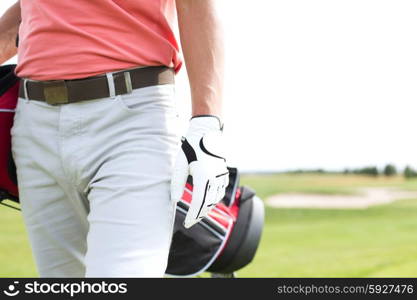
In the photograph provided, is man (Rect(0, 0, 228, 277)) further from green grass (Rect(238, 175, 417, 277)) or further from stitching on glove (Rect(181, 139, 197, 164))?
green grass (Rect(238, 175, 417, 277))

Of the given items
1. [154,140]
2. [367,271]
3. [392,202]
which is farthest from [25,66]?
[392,202]

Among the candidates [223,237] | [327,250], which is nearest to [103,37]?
[223,237]

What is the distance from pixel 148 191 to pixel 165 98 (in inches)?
11.9

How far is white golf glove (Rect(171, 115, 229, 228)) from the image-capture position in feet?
6.18

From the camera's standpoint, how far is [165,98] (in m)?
2.04

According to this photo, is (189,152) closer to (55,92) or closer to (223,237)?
(55,92)

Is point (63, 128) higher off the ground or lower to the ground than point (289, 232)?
higher

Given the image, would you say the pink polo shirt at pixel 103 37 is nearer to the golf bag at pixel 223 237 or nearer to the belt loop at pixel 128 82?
the belt loop at pixel 128 82

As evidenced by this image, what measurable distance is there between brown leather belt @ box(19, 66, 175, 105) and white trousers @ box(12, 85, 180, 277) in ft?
0.07

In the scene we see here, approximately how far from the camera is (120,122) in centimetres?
200

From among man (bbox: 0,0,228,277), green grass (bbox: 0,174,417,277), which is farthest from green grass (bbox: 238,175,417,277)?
man (bbox: 0,0,228,277)

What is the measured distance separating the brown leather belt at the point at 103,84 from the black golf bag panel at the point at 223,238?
87cm

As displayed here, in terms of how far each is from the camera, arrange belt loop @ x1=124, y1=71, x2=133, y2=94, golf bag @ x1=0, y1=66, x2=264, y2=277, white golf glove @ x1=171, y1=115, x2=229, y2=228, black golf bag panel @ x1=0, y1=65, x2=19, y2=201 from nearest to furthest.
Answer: white golf glove @ x1=171, y1=115, x2=229, y2=228 < belt loop @ x1=124, y1=71, x2=133, y2=94 < black golf bag panel @ x1=0, y1=65, x2=19, y2=201 < golf bag @ x1=0, y1=66, x2=264, y2=277

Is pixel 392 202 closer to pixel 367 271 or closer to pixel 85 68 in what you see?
pixel 367 271
